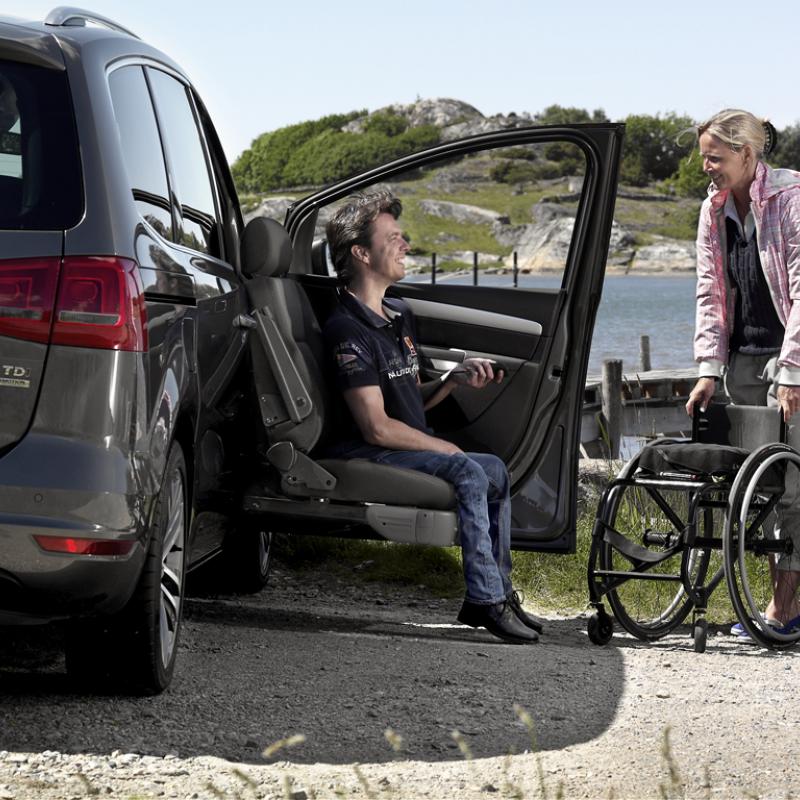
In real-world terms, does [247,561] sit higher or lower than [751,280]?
lower

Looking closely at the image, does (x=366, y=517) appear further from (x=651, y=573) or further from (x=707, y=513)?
(x=707, y=513)

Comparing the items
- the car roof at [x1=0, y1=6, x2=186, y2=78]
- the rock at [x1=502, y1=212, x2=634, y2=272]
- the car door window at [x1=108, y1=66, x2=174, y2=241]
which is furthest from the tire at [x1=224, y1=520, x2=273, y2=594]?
the rock at [x1=502, y1=212, x2=634, y2=272]

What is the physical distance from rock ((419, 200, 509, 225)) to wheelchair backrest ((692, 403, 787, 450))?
462 ft

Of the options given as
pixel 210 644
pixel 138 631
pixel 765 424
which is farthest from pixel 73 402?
pixel 765 424

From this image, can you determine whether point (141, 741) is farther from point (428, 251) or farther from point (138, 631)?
point (428, 251)

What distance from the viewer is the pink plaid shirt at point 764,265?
5.56 m

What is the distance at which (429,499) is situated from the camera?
17.0 feet

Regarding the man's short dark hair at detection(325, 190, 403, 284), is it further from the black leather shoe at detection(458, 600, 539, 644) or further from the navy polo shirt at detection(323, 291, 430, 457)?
the black leather shoe at detection(458, 600, 539, 644)

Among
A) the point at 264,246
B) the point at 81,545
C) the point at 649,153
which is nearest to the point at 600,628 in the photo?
the point at 264,246

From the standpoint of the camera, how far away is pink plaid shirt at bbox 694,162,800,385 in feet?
18.2

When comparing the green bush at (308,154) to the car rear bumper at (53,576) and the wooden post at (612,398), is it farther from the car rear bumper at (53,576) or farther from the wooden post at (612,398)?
the car rear bumper at (53,576)

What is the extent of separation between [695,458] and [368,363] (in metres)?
1.29

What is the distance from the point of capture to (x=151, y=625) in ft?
13.1

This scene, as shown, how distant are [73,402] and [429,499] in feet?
6.26
